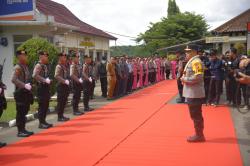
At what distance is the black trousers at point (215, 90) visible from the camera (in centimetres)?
1366

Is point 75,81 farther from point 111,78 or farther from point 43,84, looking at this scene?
point 111,78

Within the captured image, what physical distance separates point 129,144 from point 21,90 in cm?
296

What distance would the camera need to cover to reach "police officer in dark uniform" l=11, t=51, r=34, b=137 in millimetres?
9164

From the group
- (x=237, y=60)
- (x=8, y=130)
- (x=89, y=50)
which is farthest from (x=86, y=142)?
(x=89, y=50)

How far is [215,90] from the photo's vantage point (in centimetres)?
1391

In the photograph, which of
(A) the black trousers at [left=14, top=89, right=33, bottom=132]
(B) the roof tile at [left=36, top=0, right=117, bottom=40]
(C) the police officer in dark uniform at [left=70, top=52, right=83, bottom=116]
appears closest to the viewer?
(A) the black trousers at [left=14, top=89, right=33, bottom=132]

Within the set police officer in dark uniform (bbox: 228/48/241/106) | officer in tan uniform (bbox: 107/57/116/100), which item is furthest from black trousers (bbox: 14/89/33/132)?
officer in tan uniform (bbox: 107/57/116/100)

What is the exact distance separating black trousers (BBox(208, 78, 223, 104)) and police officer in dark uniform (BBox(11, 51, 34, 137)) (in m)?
6.80

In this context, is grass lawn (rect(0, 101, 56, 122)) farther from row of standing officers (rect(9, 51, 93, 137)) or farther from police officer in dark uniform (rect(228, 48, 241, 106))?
police officer in dark uniform (rect(228, 48, 241, 106))

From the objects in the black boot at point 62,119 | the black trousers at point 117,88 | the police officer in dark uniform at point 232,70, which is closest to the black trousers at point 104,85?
the black trousers at point 117,88

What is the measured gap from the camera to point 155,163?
662 centimetres

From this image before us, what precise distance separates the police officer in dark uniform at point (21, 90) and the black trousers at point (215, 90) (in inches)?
268

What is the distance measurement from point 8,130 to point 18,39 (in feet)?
27.5

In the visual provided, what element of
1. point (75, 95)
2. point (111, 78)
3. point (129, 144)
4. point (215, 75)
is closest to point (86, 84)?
point (75, 95)
